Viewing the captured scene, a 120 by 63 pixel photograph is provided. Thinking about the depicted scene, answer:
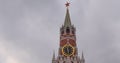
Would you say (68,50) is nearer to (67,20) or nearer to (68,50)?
(68,50)

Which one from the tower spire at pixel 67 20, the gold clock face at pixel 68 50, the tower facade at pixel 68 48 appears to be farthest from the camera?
the tower spire at pixel 67 20

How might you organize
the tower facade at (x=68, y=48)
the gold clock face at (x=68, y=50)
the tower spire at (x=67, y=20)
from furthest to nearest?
the tower spire at (x=67, y=20) < the gold clock face at (x=68, y=50) < the tower facade at (x=68, y=48)

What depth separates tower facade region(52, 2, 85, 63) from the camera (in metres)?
125

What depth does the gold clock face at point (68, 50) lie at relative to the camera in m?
125

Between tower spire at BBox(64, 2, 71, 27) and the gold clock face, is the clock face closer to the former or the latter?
the gold clock face

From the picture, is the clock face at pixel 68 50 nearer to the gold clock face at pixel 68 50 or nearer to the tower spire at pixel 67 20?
the gold clock face at pixel 68 50

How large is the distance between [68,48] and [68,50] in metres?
0.75

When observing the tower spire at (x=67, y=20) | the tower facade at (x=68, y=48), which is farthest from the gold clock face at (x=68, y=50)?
the tower spire at (x=67, y=20)

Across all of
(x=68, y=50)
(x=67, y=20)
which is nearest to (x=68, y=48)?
(x=68, y=50)

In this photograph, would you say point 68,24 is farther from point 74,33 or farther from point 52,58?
point 52,58

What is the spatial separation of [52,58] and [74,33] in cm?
1410

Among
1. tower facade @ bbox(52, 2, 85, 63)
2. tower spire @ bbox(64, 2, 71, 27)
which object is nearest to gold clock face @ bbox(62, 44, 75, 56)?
tower facade @ bbox(52, 2, 85, 63)

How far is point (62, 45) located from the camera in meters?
128

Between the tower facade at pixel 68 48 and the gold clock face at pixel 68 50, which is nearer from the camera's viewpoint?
the tower facade at pixel 68 48
